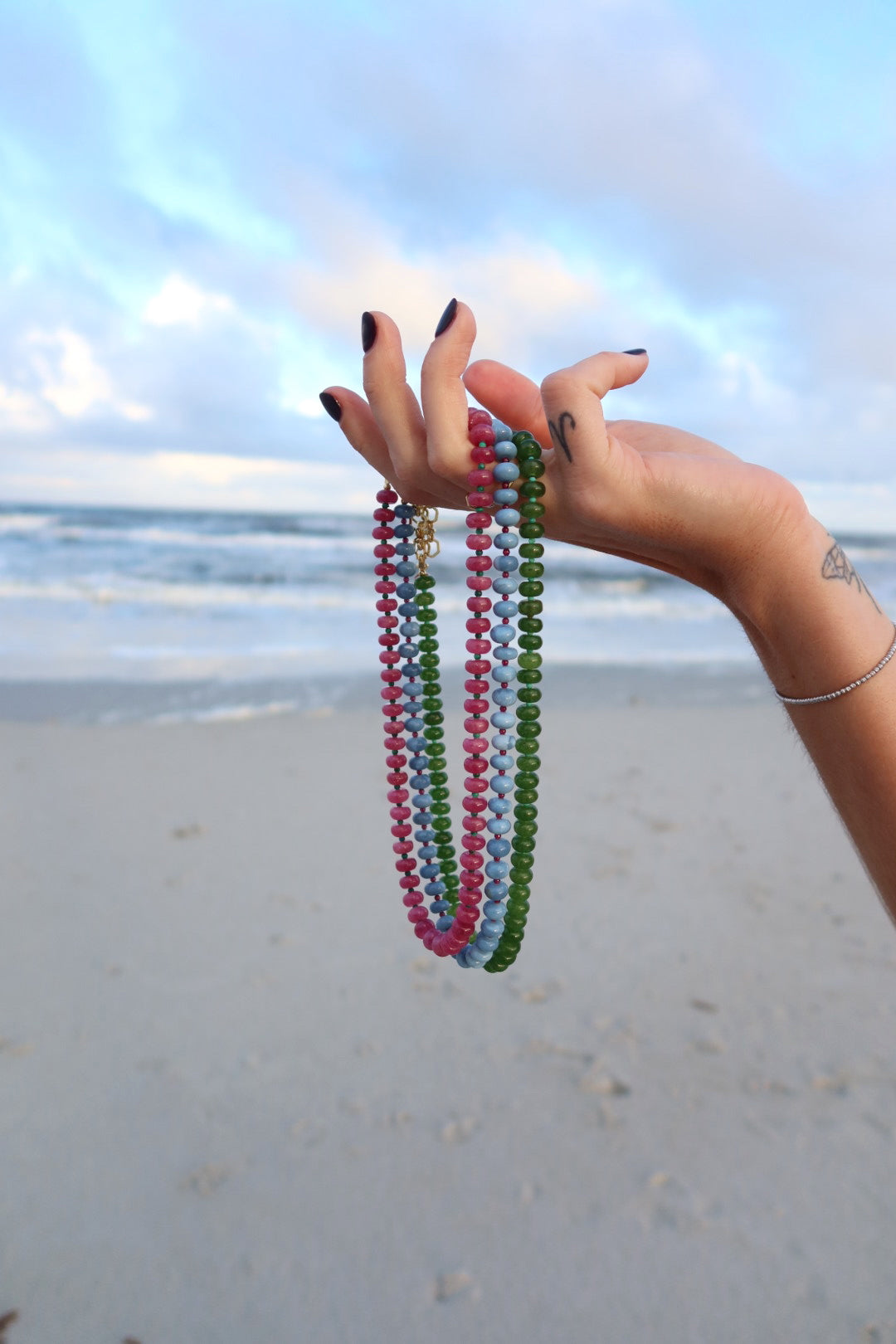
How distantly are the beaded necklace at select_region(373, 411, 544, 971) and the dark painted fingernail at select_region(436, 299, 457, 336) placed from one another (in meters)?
0.13

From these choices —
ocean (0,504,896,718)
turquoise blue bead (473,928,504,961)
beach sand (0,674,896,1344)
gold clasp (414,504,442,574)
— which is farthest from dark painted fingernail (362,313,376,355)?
ocean (0,504,896,718)

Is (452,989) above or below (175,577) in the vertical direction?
below

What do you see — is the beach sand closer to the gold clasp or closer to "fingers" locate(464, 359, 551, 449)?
the gold clasp

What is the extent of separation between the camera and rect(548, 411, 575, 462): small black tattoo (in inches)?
53.2

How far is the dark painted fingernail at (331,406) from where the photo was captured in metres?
1.65

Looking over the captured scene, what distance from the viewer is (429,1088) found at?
3025 millimetres

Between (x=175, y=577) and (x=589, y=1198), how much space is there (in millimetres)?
14277

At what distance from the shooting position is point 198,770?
5.63 meters

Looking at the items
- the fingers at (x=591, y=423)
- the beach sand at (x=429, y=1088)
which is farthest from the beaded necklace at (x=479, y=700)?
the beach sand at (x=429, y=1088)

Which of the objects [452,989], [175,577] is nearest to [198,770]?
[452,989]

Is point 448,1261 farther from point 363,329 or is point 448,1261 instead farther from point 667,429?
point 363,329

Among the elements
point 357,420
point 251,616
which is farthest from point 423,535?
point 251,616

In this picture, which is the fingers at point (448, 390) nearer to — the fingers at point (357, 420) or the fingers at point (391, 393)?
the fingers at point (391, 393)

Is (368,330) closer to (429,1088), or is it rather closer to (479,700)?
(479,700)
